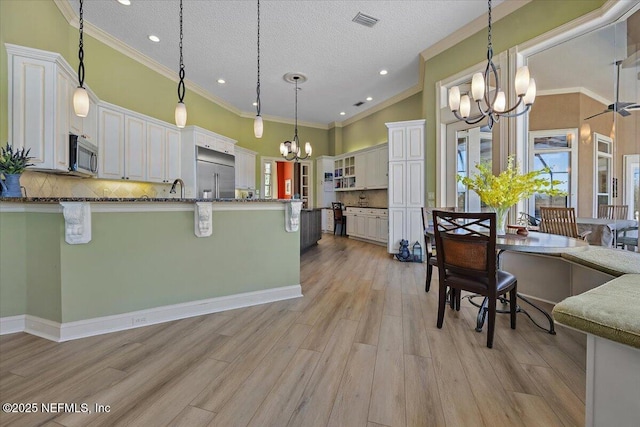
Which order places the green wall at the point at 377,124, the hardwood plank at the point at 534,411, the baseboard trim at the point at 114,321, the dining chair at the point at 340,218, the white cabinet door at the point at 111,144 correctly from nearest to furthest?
the hardwood plank at the point at 534,411
the baseboard trim at the point at 114,321
the white cabinet door at the point at 111,144
the green wall at the point at 377,124
the dining chair at the point at 340,218

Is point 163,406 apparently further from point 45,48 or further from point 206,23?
point 206,23

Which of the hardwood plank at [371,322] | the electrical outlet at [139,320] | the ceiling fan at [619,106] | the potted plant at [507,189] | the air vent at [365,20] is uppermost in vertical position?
the air vent at [365,20]

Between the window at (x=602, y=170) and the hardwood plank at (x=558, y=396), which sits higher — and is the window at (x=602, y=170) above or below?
above

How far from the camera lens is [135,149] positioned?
13.8ft

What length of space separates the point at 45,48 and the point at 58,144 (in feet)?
3.91

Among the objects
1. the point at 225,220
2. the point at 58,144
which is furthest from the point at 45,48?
the point at 225,220

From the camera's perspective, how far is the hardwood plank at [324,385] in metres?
1.32

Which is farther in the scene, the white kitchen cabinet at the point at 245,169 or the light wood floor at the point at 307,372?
the white kitchen cabinet at the point at 245,169

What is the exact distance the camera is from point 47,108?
2650 mm

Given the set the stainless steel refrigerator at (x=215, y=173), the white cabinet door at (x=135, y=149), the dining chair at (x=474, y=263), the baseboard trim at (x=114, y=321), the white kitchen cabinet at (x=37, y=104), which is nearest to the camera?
the dining chair at (x=474, y=263)

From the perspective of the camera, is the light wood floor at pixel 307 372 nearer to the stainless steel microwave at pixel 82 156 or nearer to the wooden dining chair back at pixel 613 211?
the stainless steel microwave at pixel 82 156

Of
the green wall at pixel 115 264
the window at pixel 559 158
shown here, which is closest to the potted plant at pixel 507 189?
the green wall at pixel 115 264

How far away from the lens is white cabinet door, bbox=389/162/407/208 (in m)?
5.18

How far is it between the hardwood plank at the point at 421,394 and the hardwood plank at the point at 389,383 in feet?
0.12
